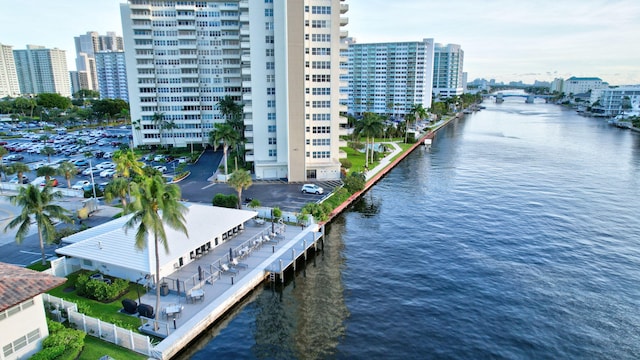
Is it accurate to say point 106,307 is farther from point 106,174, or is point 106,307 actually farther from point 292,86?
point 106,174

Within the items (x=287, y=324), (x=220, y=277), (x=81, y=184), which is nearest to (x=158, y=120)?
(x=81, y=184)

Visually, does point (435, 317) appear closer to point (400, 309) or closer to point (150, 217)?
point (400, 309)

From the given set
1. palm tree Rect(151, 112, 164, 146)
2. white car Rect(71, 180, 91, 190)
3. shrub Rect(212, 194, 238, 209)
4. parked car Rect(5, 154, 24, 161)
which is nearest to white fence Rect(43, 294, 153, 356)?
shrub Rect(212, 194, 238, 209)

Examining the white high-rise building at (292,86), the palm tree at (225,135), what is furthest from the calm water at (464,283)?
the palm tree at (225,135)

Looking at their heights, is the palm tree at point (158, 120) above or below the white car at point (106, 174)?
above

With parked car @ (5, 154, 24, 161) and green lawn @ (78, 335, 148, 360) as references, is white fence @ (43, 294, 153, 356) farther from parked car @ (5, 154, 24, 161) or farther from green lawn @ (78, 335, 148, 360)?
parked car @ (5, 154, 24, 161)

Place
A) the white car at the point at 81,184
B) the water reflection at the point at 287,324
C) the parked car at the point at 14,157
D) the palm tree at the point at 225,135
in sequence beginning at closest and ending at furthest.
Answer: the water reflection at the point at 287,324
the white car at the point at 81,184
the palm tree at the point at 225,135
the parked car at the point at 14,157

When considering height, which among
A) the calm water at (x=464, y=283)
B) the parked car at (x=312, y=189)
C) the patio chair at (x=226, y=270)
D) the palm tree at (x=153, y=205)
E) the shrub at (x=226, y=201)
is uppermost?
the palm tree at (x=153, y=205)

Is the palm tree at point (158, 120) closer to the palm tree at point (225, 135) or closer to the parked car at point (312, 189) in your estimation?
the palm tree at point (225, 135)
